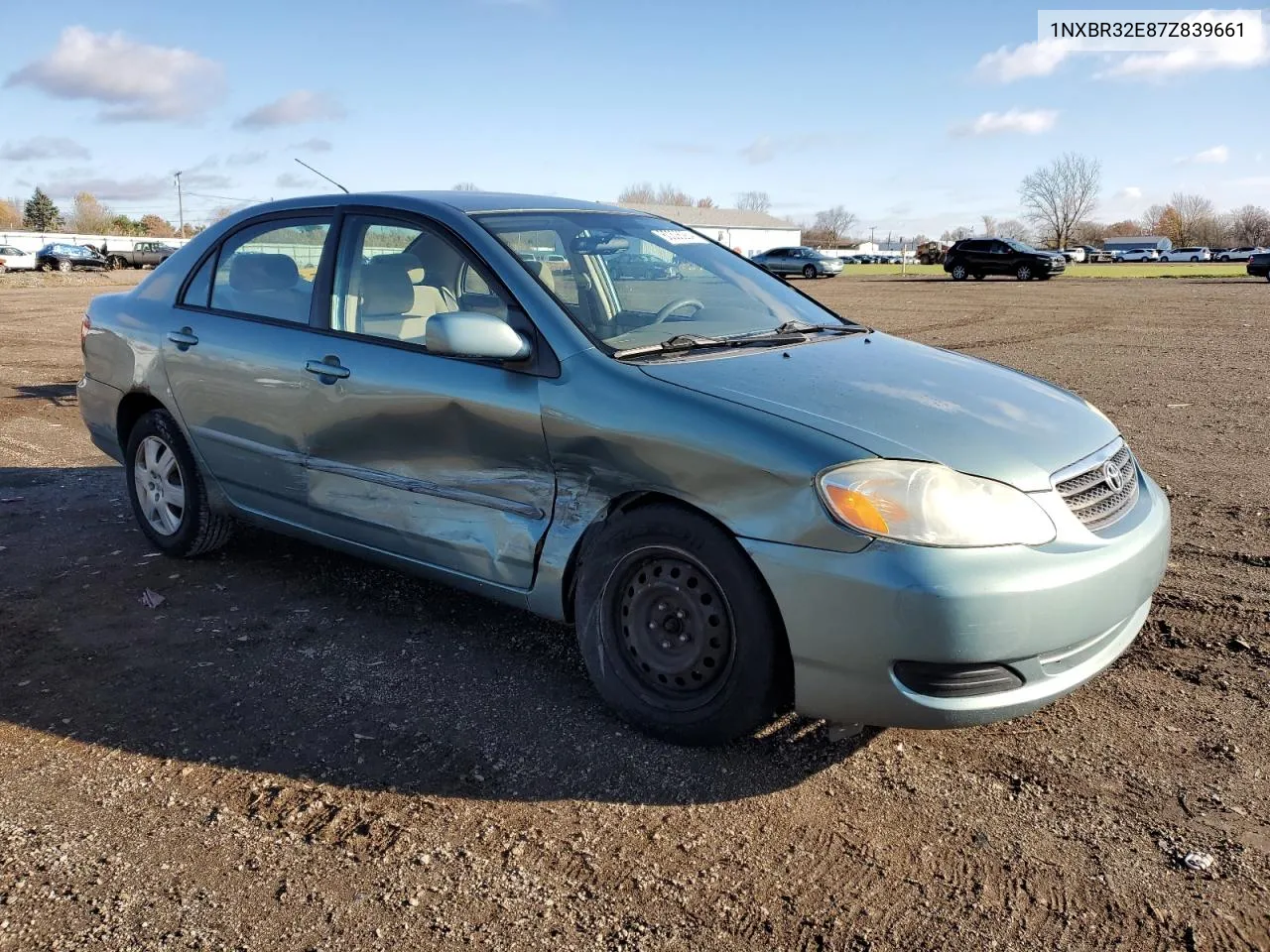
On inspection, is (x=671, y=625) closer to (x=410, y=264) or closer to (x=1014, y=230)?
(x=410, y=264)

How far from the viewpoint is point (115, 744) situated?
3.26 m

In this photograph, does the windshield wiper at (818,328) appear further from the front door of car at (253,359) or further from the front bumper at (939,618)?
the front door of car at (253,359)

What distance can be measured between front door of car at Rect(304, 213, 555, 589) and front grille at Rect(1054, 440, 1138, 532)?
159 centimetres

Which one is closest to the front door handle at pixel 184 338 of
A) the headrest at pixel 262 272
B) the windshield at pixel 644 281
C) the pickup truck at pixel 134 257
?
the headrest at pixel 262 272

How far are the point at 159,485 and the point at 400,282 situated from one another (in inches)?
76.2

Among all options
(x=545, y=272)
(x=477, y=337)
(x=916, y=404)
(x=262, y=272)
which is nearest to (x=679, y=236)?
(x=545, y=272)

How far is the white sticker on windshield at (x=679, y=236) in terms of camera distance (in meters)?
4.47

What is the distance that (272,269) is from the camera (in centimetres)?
451

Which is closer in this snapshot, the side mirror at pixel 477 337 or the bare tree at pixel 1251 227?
the side mirror at pixel 477 337

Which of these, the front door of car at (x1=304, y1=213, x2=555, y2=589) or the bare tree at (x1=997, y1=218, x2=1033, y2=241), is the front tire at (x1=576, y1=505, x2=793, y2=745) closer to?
the front door of car at (x1=304, y1=213, x2=555, y2=589)

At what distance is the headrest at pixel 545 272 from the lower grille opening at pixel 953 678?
181 centimetres

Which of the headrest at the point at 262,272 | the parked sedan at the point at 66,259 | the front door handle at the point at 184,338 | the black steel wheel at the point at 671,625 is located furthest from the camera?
the parked sedan at the point at 66,259

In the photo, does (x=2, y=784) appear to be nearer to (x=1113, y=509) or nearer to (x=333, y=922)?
(x=333, y=922)

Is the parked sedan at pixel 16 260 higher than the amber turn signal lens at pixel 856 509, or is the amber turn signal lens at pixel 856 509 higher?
the parked sedan at pixel 16 260
